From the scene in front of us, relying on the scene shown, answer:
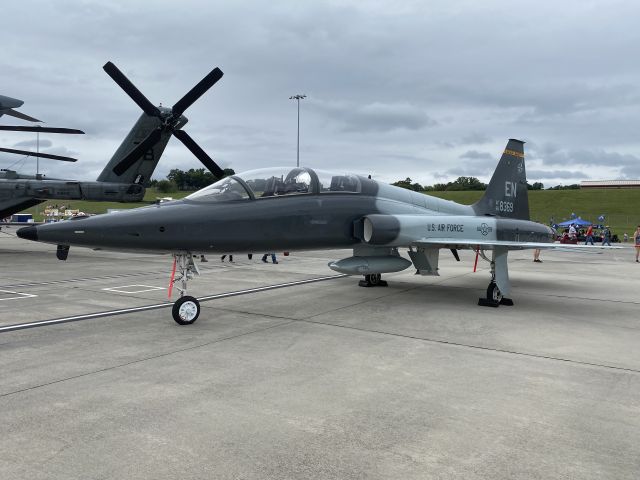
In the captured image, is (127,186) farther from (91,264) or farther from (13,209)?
(91,264)

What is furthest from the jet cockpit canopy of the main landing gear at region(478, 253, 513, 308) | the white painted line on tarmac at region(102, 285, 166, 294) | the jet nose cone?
the white painted line on tarmac at region(102, 285, 166, 294)

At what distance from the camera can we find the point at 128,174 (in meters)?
22.3

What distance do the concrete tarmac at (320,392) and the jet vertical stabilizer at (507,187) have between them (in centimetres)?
429

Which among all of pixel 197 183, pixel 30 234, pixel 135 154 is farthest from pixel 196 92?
pixel 197 183

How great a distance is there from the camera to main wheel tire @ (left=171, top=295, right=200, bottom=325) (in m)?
6.84

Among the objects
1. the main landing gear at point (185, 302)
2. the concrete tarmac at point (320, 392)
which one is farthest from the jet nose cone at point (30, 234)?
the main landing gear at point (185, 302)

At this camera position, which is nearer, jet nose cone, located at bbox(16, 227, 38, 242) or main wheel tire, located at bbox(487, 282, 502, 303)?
jet nose cone, located at bbox(16, 227, 38, 242)

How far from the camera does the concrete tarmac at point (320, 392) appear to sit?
9.89 feet

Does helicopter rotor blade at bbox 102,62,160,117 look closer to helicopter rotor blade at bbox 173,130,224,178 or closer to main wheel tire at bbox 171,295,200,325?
helicopter rotor blade at bbox 173,130,224,178

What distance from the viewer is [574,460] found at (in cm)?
307

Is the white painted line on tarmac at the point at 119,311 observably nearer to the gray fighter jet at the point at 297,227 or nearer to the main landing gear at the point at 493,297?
the gray fighter jet at the point at 297,227

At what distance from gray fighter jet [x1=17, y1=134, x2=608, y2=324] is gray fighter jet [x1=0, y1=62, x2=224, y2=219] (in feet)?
39.1

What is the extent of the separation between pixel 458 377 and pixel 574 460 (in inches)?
66.7

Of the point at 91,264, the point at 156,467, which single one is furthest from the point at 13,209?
the point at 156,467
